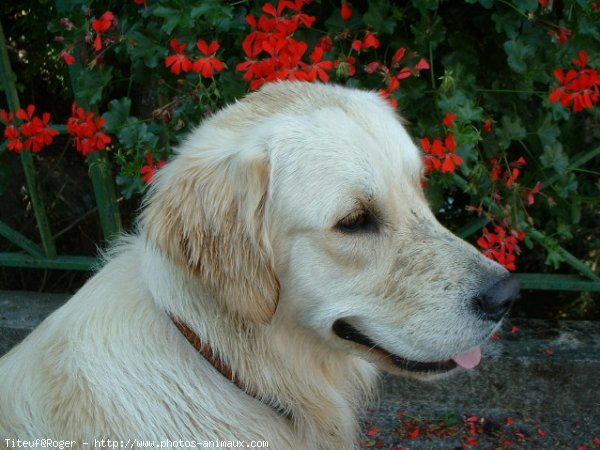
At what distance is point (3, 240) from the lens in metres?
4.95

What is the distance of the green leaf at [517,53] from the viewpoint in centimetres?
280

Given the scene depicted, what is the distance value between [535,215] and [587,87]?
992mm

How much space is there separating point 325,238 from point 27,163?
2.47 meters

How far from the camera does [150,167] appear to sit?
296 centimetres

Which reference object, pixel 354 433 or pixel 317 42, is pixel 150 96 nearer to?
pixel 317 42

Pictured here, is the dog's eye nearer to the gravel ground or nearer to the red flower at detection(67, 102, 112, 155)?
the red flower at detection(67, 102, 112, 155)

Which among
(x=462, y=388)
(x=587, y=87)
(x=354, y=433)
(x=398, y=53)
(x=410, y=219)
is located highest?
(x=398, y=53)

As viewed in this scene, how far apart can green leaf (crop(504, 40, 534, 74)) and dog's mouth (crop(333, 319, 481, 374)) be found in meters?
1.28

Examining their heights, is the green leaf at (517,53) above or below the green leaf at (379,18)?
below

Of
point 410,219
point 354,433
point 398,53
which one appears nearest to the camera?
point 410,219

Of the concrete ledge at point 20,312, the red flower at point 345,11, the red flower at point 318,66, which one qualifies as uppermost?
the red flower at point 345,11

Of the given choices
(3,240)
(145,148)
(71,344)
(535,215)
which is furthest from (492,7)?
(3,240)

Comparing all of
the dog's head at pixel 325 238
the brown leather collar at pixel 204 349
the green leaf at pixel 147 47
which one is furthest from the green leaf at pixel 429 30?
the brown leather collar at pixel 204 349

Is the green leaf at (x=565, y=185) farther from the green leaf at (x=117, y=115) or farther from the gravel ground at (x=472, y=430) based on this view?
the green leaf at (x=117, y=115)
